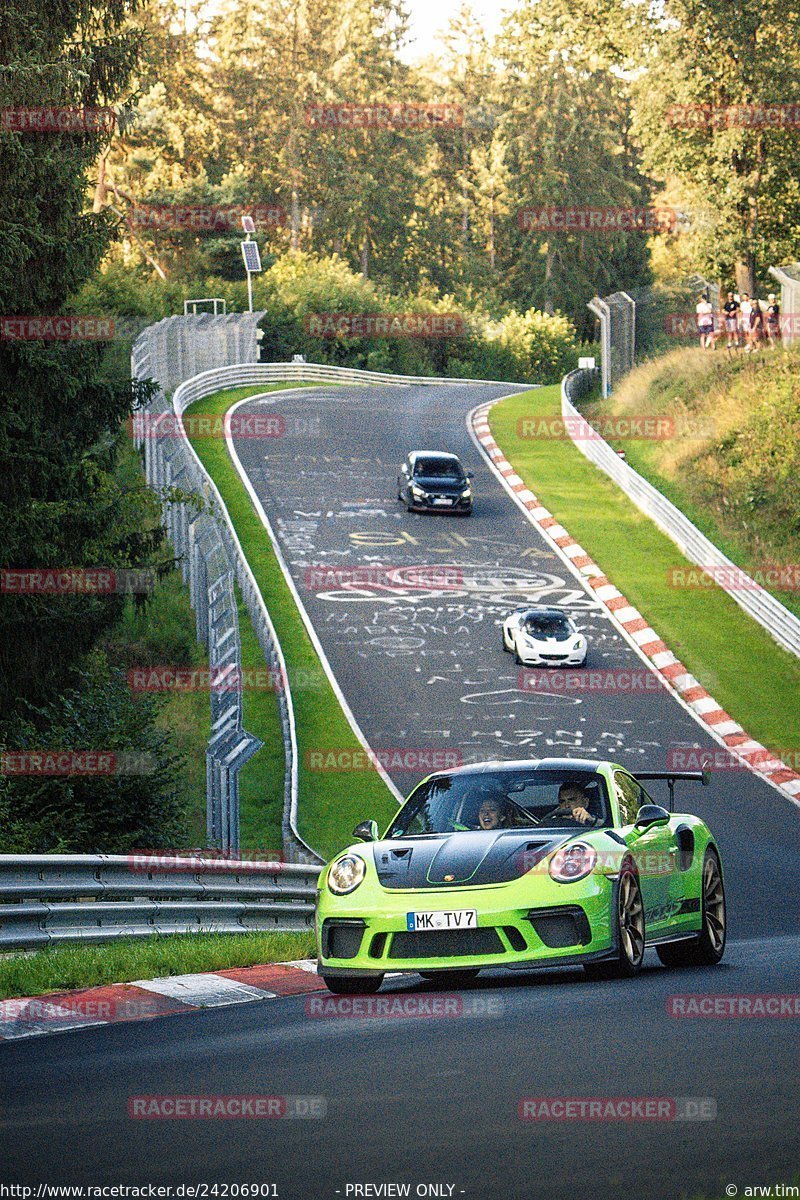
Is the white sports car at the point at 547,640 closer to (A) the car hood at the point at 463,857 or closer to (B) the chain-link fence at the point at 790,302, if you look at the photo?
(B) the chain-link fence at the point at 790,302

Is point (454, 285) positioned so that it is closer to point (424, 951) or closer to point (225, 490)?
point (225, 490)

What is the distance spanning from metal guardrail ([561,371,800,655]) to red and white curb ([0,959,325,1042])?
878 inches

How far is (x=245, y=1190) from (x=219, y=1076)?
1.79 meters

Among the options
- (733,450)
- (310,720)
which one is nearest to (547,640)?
(310,720)

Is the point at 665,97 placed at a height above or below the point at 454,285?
above

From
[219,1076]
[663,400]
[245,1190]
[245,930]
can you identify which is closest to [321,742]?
[245,930]

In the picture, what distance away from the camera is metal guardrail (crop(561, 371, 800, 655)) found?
106 ft

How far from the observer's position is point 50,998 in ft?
30.3

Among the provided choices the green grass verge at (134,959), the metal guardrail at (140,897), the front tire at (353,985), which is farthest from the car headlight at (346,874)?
the metal guardrail at (140,897)

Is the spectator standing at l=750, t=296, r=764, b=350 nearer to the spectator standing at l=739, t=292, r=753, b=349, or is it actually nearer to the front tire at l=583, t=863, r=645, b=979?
the spectator standing at l=739, t=292, r=753, b=349

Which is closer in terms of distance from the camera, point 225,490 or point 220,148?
point 225,490

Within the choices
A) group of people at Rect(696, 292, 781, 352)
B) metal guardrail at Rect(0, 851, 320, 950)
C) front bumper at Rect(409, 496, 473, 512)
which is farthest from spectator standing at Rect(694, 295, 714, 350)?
metal guardrail at Rect(0, 851, 320, 950)

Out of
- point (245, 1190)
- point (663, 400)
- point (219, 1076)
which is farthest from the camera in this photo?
point (663, 400)

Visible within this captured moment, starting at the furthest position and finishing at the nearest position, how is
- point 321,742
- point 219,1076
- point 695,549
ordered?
point 695,549 → point 321,742 → point 219,1076
